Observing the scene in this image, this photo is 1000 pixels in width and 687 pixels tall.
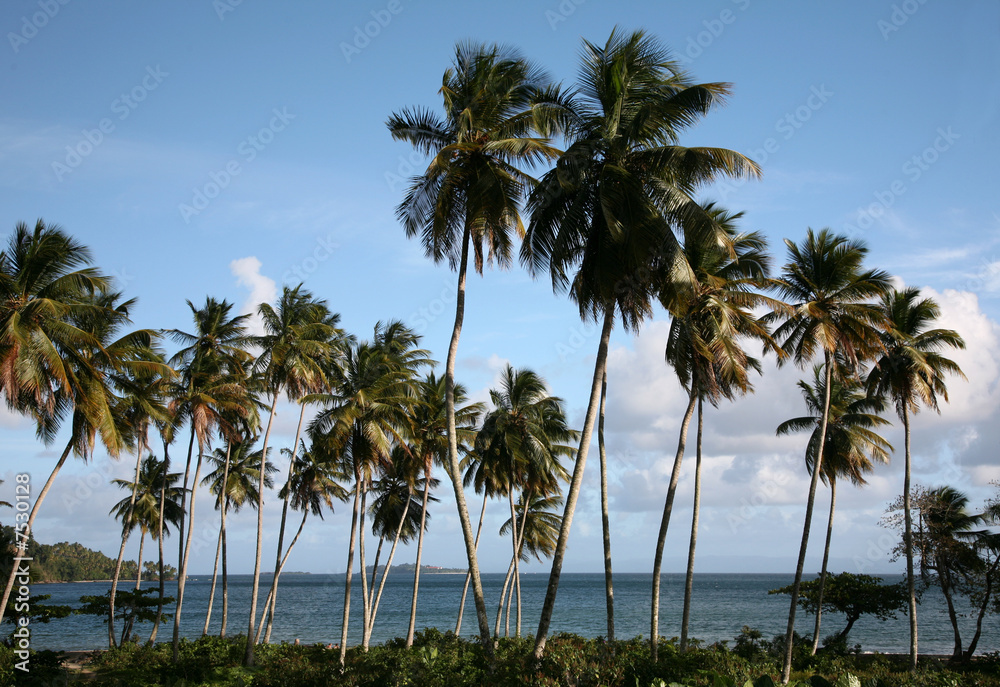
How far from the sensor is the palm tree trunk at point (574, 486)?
1153 cm

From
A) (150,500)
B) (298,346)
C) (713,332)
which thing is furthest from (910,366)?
(150,500)

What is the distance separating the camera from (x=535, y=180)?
13.4m

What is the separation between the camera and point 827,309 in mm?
19406

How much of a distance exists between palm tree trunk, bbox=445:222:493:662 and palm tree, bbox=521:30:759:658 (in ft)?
3.49

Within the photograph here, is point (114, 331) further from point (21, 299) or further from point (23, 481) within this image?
point (23, 481)

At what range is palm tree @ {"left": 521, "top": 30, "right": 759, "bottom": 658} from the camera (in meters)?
12.1

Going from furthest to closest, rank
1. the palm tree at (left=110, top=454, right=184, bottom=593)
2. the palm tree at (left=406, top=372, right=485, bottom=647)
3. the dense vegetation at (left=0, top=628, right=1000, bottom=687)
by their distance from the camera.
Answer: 1. the palm tree at (left=110, top=454, right=184, bottom=593)
2. the palm tree at (left=406, top=372, right=485, bottom=647)
3. the dense vegetation at (left=0, top=628, right=1000, bottom=687)

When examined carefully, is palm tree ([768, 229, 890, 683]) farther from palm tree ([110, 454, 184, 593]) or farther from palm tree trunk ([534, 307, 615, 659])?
palm tree ([110, 454, 184, 593])

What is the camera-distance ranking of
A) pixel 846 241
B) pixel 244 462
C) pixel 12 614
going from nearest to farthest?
pixel 846 241, pixel 12 614, pixel 244 462

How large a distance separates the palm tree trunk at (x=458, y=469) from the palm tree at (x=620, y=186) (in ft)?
3.49

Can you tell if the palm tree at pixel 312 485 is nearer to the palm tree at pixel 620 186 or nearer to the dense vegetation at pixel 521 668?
the dense vegetation at pixel 521 668

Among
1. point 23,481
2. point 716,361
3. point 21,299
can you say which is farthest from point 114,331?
point 716,361

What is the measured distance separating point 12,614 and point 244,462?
12.2 meters

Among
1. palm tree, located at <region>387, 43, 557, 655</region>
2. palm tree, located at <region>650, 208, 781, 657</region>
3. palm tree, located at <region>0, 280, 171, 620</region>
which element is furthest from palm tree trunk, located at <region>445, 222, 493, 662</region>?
palm tree, located at <region>0, 280, 171, 620</region>
